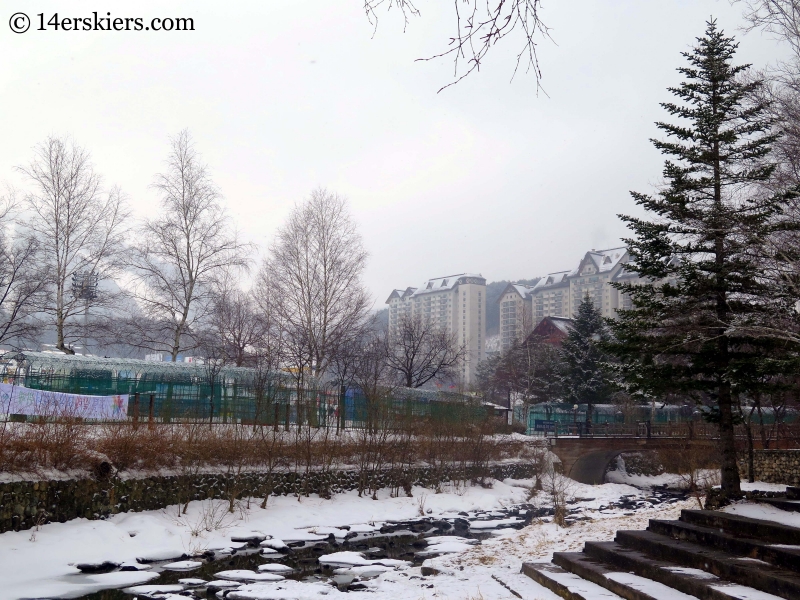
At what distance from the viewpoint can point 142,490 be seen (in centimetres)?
1530

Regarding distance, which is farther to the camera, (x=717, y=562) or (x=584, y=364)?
(x=584, y=364)

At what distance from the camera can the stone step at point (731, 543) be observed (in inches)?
295

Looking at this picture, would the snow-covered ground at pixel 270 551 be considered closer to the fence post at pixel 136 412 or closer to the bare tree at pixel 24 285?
the fence post at pixel 136 412

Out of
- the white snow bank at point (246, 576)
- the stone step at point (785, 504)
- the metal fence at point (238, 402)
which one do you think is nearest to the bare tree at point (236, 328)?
the metal fence at point (238, 402)

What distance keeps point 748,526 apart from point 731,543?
462 mm

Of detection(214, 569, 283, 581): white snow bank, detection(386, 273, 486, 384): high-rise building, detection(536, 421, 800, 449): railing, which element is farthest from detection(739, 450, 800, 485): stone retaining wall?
detection(386, 273, 486, 384): high-rise building

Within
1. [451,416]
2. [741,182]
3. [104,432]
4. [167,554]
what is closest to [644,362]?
[741,182]

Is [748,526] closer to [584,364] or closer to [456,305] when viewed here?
[584,364]

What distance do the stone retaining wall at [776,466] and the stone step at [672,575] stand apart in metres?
17.4

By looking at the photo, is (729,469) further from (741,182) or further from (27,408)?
(27,408)

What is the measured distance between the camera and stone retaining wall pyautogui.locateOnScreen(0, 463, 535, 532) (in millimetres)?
12656

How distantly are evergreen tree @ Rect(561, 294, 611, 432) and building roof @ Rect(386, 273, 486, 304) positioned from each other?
89.3m

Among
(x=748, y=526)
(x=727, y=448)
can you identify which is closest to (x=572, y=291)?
(x=727, y=448)

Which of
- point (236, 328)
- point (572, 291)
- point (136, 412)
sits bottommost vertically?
point (136, 412)
